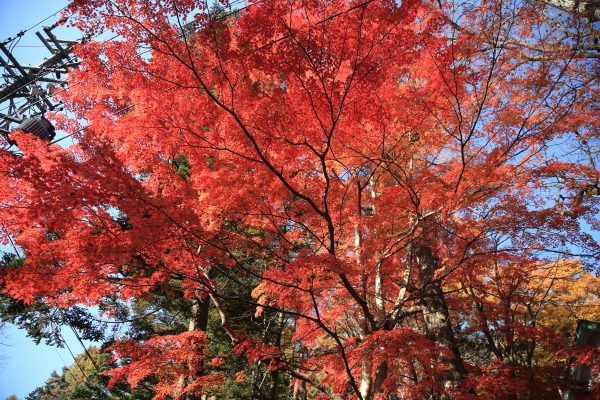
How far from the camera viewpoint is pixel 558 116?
619 centimetres

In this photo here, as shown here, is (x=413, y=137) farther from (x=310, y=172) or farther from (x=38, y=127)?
(x=38, y=127)

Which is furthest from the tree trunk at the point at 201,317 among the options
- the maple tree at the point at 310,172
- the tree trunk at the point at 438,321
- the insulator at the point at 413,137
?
the insulator at the point at 413,137

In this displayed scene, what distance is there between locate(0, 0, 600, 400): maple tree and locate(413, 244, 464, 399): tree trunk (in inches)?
1.7

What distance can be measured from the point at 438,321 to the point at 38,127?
1115cm

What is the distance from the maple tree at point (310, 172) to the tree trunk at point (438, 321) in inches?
1.7

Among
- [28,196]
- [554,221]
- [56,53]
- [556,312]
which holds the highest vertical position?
[56,53]

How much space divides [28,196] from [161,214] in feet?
7.96

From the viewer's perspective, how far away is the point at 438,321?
7.60 m

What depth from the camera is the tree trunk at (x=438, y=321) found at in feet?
22.9

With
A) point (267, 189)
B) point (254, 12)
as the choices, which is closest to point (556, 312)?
point (267, 189)

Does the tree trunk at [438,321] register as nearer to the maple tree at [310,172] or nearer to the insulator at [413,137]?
the maple tree at [310,172]

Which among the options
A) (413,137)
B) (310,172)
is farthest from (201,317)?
(413,137)

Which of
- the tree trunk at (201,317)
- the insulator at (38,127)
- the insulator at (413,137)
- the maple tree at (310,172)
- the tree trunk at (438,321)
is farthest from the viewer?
the tree trunk at (201,317)

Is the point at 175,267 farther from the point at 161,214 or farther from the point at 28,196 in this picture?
the point at 28,196
